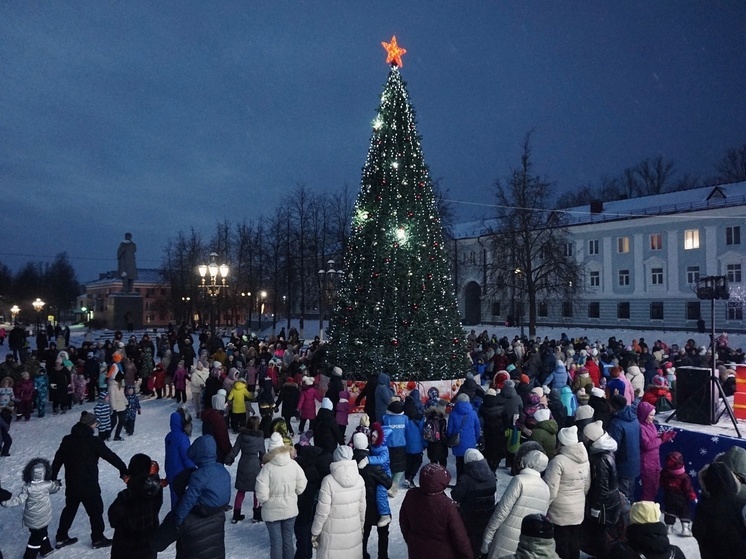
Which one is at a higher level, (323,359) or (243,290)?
(243,290)

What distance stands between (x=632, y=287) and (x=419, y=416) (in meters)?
39.8

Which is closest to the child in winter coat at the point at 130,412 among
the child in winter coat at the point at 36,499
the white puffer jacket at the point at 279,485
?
the child in winter coat at the point at 36,499

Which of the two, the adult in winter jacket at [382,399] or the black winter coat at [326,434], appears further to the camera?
the adult in winter jacket at [382,399]

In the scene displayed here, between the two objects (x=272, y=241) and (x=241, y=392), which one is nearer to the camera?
(x=241, y=392)

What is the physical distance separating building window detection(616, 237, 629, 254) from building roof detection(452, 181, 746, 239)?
1.78 m

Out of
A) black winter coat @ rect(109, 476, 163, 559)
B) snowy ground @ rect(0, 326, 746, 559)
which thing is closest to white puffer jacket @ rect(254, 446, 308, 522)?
black winter coat @ rect(109, 476, 163, 559)

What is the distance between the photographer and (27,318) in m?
63.2

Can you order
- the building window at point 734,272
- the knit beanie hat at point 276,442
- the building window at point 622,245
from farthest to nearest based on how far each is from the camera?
the building window at point 622,245, the building window at point 734,272, the knit beanie hat at point 276,442

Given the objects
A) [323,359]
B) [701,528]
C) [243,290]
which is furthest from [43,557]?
[243,290]

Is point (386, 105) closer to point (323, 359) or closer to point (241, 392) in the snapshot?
point (323, 359)

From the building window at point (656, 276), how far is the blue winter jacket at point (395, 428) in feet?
131

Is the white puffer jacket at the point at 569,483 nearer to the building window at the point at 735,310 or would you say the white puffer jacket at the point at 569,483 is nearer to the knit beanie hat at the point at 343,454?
the knit beanie hat at the point at 343,454

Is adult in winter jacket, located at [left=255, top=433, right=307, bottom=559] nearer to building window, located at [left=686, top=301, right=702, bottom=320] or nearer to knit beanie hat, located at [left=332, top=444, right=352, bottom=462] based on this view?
knit beanie hat, located at [left=332, top=444, right=352, bottom=462]

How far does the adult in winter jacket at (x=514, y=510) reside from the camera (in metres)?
4.47
